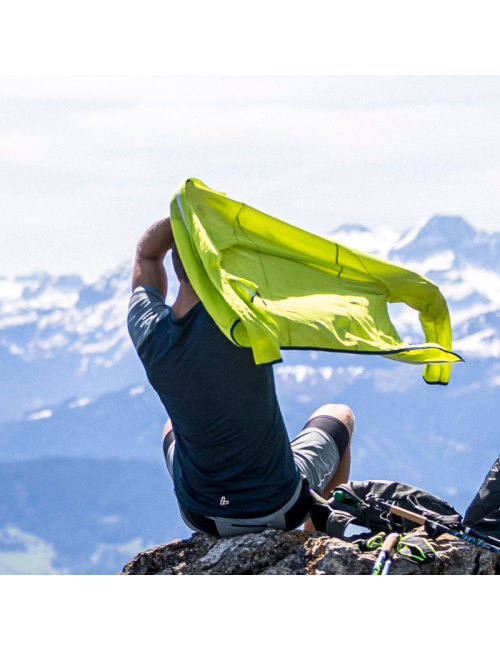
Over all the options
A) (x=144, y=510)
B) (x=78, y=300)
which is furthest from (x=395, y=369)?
(x=78, y=300)

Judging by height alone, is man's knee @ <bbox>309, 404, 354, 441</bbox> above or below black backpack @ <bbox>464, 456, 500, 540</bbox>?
above

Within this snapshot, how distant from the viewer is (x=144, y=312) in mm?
3570

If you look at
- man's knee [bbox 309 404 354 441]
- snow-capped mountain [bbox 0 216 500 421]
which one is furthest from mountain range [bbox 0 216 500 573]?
man's knee [bbox 309 404 354 441]

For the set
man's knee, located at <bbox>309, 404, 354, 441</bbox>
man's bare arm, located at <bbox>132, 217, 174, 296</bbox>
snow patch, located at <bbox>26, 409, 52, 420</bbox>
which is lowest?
man's knee, located at <bbox>309, 404, 354, 441</bbox>

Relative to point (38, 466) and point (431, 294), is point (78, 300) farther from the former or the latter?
point (431, 294)

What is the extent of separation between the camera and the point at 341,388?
168 metres

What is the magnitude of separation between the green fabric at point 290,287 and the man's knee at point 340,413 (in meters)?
0.69

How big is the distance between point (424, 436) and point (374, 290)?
169m

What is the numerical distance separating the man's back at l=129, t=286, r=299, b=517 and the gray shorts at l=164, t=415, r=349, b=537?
1.6 inches

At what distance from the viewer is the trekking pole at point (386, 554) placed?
9.70 ft

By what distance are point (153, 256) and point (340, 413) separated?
4.43ft

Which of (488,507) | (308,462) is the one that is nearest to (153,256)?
(308,462)

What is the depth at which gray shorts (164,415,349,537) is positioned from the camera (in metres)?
3.49

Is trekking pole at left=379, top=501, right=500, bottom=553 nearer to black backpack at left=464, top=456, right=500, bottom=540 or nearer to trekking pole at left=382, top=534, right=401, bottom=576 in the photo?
black backpack at left=464, top=456, right=500, bottom=540
